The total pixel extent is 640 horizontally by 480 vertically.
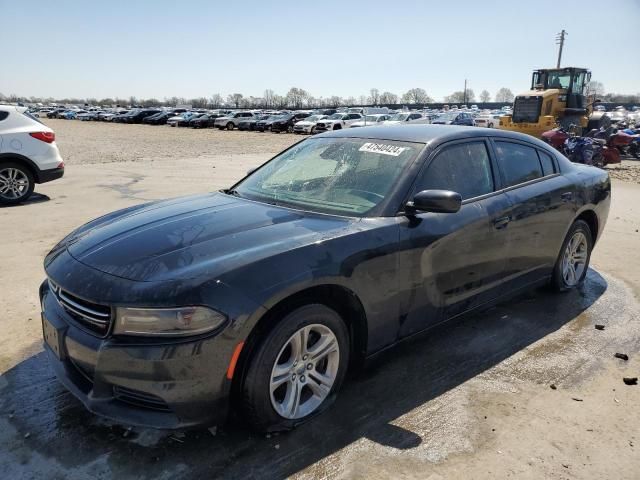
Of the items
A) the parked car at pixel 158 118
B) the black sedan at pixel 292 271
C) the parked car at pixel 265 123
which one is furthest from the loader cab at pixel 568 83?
the parked car at pixel 158 118

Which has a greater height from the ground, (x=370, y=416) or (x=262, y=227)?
(x=262, y=227)

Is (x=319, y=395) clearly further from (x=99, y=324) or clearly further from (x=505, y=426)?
(x=99, y=324)

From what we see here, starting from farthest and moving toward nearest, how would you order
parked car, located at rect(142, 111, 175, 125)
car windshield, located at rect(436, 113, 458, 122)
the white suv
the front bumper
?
parked car, located at rect(142, 111, 175, 125) < car windshield, located at rect(436, 113, 458, 122) < the white suv < the front bumper

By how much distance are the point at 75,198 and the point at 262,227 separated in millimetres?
7729

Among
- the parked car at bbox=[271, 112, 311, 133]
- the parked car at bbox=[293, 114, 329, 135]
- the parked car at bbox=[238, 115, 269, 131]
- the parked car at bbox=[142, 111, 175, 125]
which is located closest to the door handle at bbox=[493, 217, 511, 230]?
the parked car at bbox=[293, 114, 329, 135]

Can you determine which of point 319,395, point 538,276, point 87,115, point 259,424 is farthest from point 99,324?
point 87,115

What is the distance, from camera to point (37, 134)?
9.00 meters

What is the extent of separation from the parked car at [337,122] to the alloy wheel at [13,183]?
83.3ft

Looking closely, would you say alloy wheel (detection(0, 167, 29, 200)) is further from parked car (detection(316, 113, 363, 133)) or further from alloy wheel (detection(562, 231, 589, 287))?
parked car (detection(316, 113, 363, 133))

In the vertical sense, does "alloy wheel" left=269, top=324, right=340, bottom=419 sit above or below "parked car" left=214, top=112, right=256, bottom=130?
below

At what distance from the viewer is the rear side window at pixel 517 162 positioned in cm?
407

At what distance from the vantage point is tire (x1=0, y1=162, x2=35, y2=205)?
877 centimetres

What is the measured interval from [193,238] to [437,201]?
144 centimetres

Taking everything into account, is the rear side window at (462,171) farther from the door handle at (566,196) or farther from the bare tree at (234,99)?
the bare tree at (234,99)
